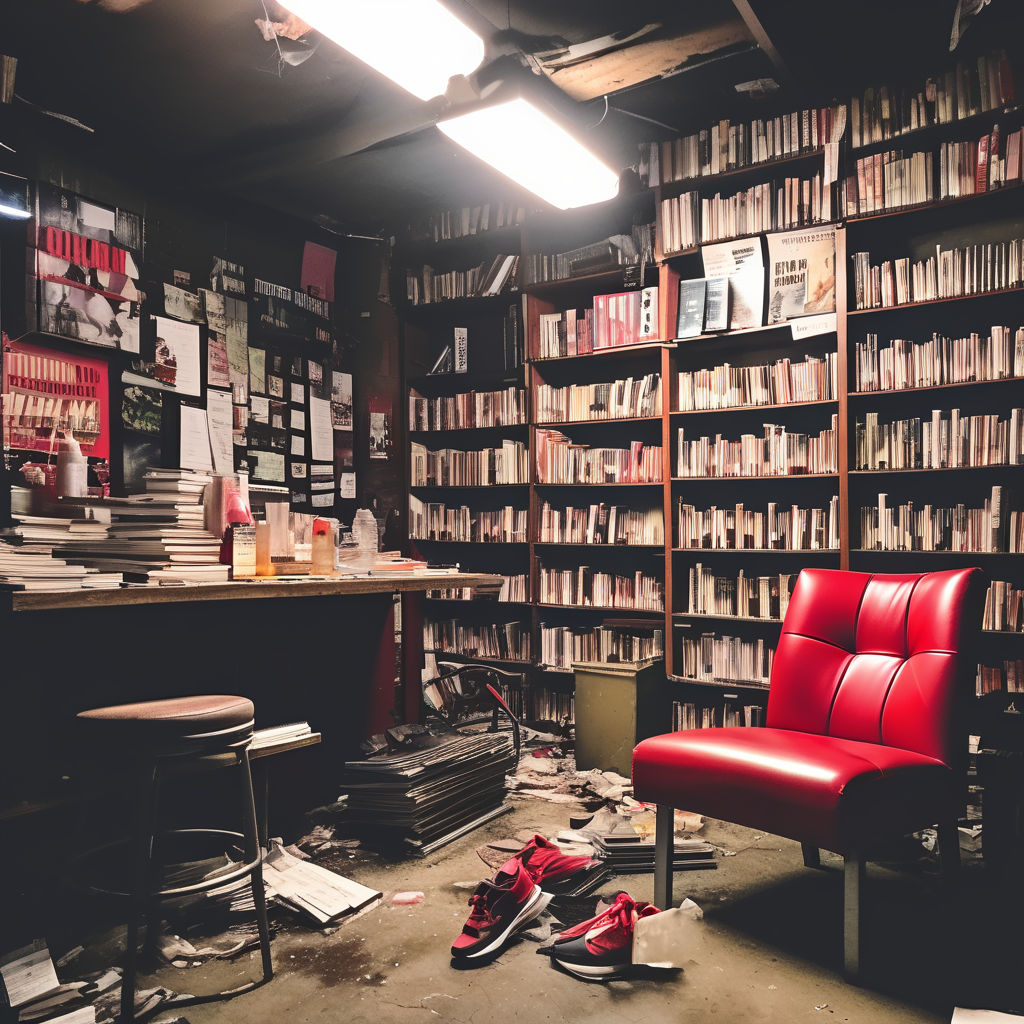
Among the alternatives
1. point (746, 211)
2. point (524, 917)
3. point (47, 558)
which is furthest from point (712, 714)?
point (47, 558)

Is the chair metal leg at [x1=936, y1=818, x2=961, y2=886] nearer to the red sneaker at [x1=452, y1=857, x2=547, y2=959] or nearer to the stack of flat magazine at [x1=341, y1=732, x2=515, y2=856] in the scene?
the red sneaker at [x1=452, y1=857, x2=547, y2=959]

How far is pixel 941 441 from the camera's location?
3406 mm

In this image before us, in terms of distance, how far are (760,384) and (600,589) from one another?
1.34 m

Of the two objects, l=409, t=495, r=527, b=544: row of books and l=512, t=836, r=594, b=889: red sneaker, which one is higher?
l=409, t=495, r=527, b=544: row of books

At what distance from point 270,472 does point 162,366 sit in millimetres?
846

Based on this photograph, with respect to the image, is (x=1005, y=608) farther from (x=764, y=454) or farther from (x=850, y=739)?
(x=850, y=739)

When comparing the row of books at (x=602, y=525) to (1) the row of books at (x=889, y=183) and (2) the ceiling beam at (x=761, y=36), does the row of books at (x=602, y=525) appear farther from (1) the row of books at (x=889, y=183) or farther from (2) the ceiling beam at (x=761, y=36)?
(2) the ceiling beam at (x=761, y=36)

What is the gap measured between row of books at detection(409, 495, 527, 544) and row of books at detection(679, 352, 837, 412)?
118 cm

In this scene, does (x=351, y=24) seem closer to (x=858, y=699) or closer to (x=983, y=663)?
(x=858, y=699)

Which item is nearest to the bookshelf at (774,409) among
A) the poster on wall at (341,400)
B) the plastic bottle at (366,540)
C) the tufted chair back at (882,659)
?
the tufted chair back at (882,659)

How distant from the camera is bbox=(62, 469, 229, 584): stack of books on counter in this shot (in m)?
2.13

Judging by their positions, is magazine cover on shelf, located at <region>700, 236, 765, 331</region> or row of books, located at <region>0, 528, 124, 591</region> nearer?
row of books, located at <region>0, 528, 124, 591</region>

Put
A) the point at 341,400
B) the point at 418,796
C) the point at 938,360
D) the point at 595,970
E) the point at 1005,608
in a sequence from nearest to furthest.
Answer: the point at 595,970, the point at 418,796, the point at 1005,608, the point at 938,360, the point at 341,400

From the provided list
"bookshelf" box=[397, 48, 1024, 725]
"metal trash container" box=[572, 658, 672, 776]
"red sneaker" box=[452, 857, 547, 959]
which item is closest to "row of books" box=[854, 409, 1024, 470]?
"bookshelf" box=[397, 48, 1024, 725]
